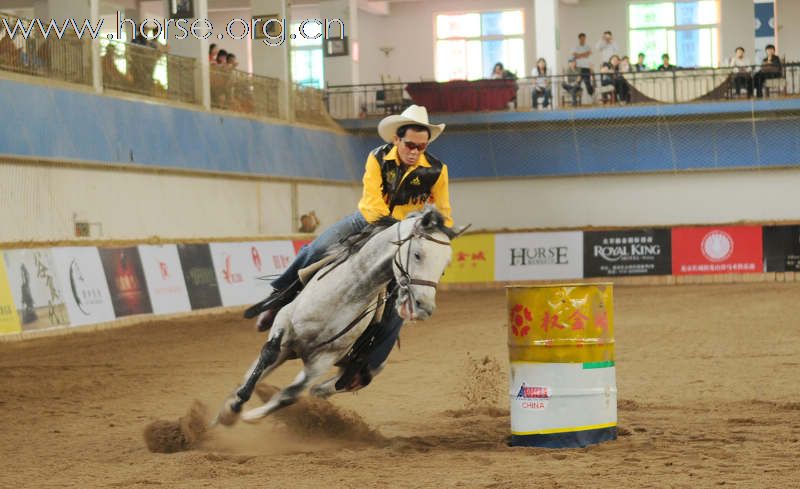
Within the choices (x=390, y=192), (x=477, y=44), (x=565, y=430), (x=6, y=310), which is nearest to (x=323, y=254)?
(x=390, y=192)

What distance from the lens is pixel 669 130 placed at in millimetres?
37656

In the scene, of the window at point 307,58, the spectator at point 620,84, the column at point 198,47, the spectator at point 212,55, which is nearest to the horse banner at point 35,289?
the column at point 198,47

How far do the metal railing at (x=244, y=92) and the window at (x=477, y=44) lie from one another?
1293 centimetres

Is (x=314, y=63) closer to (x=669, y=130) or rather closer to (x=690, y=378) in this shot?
(x=669, y=130)

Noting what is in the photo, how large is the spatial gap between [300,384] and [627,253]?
25.0m

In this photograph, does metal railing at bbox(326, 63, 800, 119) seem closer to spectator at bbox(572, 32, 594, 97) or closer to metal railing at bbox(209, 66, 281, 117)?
spectator at bbox(572, 32, 594, 97)

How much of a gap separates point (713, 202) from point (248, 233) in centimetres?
1596

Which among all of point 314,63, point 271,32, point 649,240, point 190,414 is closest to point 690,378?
point 190,414

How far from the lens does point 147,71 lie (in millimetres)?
27062

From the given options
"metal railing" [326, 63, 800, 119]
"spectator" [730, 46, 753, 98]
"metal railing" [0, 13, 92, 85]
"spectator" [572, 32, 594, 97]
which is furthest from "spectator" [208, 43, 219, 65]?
"spectator" [730, 46, 753, 98]

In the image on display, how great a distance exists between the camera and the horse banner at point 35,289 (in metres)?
19.1

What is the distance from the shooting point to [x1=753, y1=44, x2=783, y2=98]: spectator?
36.1 meters

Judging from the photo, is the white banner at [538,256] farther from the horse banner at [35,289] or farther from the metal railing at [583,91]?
the horse banner at [35,289]

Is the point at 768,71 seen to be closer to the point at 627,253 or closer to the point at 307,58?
the point at 627,253
